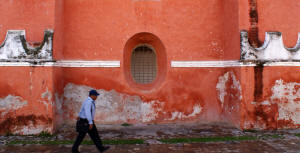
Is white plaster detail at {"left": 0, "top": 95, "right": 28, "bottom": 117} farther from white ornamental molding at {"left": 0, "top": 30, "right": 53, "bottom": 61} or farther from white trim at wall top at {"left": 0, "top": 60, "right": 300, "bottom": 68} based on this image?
white ornamental molding at {"left": 0, "top": 30, "right": 53, "bottom": 61}

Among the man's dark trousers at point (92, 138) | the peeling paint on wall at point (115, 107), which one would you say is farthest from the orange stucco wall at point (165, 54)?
the man's dark trousers at point (92, 138)

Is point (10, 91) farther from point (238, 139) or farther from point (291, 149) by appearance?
point (291, 149)

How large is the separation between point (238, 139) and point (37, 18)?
6.84 meters

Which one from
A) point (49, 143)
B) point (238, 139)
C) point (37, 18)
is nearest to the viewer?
point (49, 143)

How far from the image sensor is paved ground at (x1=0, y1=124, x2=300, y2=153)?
5801 millimetres

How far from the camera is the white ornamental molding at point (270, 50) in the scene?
297 inches

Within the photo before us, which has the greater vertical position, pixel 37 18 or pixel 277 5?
pixel 277 5

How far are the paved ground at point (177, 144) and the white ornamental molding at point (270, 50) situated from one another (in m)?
2.28

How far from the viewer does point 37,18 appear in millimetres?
7395

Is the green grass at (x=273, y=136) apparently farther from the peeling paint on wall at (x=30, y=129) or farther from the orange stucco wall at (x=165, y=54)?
the peeling paint on wall at (x=30, y=129)

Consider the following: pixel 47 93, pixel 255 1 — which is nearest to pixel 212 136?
pixel 255 1

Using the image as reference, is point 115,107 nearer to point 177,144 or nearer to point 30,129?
point 30,129

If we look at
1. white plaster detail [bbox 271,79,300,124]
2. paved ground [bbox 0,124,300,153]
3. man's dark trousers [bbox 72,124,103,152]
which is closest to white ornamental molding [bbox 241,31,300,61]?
white plaster detail [bbox 271,79,300,124]

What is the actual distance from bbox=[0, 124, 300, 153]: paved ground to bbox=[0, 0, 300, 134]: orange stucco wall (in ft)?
1.47
